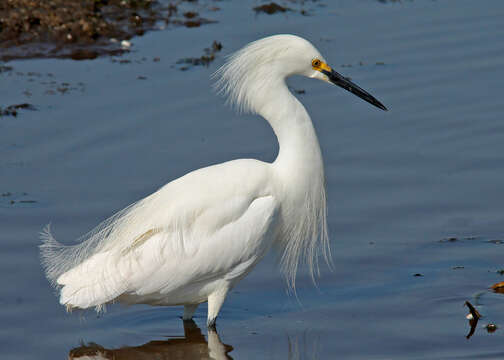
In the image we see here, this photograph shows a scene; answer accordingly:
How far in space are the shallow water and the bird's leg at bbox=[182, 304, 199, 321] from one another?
3.8 inches

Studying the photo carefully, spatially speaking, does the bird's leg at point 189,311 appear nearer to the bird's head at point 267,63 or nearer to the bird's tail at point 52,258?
the bird's tail at point 52,258

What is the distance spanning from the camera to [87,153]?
8430 mm

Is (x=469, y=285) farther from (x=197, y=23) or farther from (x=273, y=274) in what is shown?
(x=197, y=23)

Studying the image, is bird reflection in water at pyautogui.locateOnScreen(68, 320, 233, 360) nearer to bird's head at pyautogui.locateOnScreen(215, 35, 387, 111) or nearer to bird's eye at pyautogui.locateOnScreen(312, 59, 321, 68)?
bird's head at pyautogui.locateOnScreen(215, 35, 387, 111)

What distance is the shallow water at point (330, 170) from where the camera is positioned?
233 inches

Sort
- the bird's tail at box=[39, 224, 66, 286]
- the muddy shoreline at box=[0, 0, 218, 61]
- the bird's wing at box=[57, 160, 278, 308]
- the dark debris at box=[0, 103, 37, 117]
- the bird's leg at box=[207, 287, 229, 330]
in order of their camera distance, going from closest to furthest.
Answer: the bird's wing at box=[57, 160, 278, 308] → the bird's leg at box=[207, 287, 229, 330] → the bird's tail at box=[39, 224, 66, 286] → the dark debris at box=[0, 103, 37, 117] → the muddy shoreline at box=[0, 0, 218, 61]

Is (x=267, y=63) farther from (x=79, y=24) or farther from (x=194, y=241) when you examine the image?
(x=79, y=24)

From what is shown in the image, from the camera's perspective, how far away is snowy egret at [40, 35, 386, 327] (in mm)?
5660

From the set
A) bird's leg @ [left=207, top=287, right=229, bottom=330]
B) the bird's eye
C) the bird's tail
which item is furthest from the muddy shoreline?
bird's leg @ [left=207, top=287, right=229, bottom=330]

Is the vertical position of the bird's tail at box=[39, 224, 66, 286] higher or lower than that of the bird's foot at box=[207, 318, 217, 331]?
higher

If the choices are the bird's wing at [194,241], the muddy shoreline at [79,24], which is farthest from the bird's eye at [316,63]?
the muddy shoreline at [79,24]

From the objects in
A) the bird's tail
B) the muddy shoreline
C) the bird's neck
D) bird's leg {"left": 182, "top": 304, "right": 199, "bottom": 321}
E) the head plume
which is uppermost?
the head plume

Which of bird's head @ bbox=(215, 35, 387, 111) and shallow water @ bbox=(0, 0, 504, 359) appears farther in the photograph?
shallow water @ bbox=(0, 0, 504, 359)

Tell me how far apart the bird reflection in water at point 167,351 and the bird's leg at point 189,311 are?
20 centimetres
